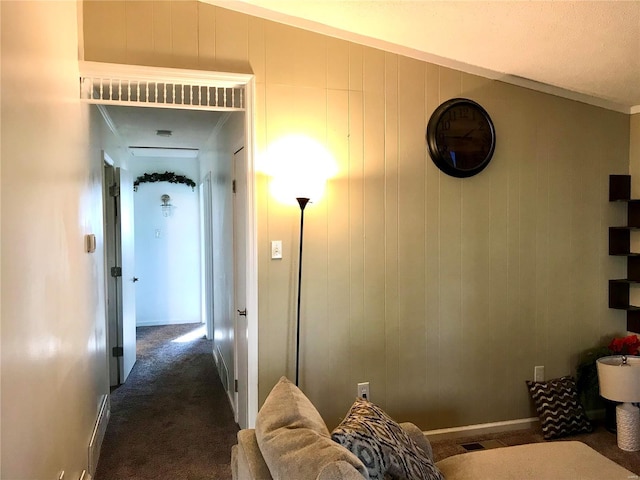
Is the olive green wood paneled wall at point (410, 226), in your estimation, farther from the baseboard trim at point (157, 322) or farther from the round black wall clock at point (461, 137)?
the baseboard trim at point (157, 322)

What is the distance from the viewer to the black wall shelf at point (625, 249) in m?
3.57

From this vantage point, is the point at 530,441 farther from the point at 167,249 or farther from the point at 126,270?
the point at 167,249

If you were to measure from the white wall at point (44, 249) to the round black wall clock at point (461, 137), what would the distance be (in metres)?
2.08

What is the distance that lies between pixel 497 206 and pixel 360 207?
0.97 meters

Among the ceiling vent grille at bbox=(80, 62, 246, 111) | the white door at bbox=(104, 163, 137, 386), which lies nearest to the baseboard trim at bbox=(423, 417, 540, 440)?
the ceiling vent grille at bbox=(80, 62, 246, 111)

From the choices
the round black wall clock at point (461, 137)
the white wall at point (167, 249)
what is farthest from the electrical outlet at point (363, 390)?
the white wall at point (167, 249)

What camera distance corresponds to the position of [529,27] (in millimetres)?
2539

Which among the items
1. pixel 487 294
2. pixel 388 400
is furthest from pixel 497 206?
pixel 388 400

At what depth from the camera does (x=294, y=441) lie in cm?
150

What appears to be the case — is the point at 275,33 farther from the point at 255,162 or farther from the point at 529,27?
the point at 529,27

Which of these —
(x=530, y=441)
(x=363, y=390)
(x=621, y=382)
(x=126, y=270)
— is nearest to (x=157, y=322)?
(x=126, y=270)

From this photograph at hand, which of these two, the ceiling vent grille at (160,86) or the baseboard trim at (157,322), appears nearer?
the ceiling vent grille at (160,86)

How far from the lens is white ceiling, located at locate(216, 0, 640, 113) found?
2400mm

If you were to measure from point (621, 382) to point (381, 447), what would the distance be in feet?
7.45
